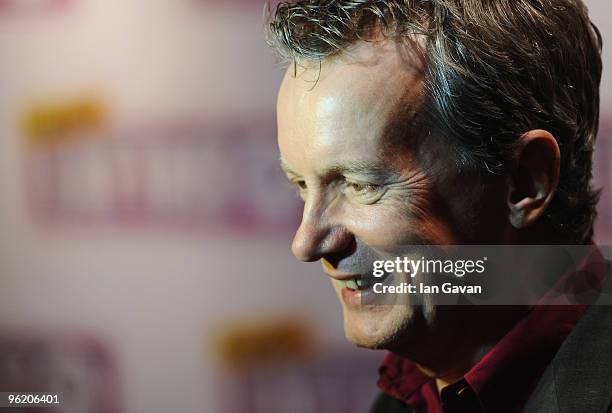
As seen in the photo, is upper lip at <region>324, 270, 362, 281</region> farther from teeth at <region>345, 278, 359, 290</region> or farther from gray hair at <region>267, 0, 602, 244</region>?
gray hair at <region>267, 0, 602, 244</region>

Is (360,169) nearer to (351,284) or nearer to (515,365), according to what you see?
(351,284)

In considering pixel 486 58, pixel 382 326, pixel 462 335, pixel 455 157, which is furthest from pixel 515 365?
pixel 486 58

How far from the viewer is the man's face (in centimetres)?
123

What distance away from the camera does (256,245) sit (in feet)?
5.44

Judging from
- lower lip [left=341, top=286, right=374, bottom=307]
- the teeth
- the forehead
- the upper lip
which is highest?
the forehead

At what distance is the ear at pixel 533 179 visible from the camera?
1.25 metres

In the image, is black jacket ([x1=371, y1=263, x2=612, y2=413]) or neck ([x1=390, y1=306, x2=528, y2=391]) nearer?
black jacket ([x1=371, y1=263, x2=612, y2=413])

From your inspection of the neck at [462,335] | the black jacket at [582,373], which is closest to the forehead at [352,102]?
the neck at [462,335]

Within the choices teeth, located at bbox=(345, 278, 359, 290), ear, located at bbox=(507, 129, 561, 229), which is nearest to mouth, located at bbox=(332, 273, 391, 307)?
teeth, located at bbox=(345, 278, 359, 290)

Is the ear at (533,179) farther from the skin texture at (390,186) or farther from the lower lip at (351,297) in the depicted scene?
the lower lip at (351,297)

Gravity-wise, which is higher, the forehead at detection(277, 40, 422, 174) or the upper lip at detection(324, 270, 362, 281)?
the forehead at detection(277, 40, 422, 174)

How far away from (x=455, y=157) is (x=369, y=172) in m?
0.13

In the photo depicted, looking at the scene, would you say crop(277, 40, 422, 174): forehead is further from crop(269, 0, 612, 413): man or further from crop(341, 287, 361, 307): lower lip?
crop(341, 287, 361, 307): lower lip

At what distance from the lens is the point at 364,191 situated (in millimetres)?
1282
